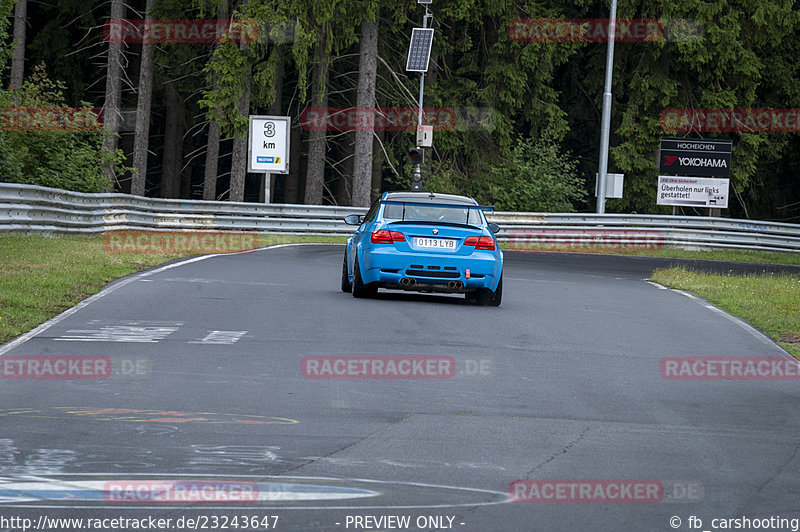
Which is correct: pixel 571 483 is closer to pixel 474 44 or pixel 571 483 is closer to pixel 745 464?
pixel 745 464

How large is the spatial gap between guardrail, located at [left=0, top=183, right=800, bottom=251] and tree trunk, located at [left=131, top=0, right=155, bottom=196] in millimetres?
12877

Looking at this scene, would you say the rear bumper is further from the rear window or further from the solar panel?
the solar panel

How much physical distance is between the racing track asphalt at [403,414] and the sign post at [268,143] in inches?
916

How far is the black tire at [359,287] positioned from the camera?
54.0 feet

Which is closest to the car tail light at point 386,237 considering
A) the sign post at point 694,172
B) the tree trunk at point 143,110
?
the sign post at point 694,172

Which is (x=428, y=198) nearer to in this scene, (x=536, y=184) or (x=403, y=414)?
(x=403, y=414)

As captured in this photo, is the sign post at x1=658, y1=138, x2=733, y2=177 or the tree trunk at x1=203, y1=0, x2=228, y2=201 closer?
the sign post at x1=658, y1=138, x2=733, y2=177

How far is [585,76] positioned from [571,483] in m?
47.7

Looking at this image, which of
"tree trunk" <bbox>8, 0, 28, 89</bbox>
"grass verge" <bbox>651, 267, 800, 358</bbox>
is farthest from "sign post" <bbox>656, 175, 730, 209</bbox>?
"tree trunk" <bbox>8, 0, 28, 89</bbox>

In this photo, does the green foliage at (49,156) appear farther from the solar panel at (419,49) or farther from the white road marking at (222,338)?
the white road marking at (222,338)

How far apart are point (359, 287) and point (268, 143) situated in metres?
23.4

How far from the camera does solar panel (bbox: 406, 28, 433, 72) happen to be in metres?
39.7

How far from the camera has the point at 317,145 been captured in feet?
154

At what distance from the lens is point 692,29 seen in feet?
152
